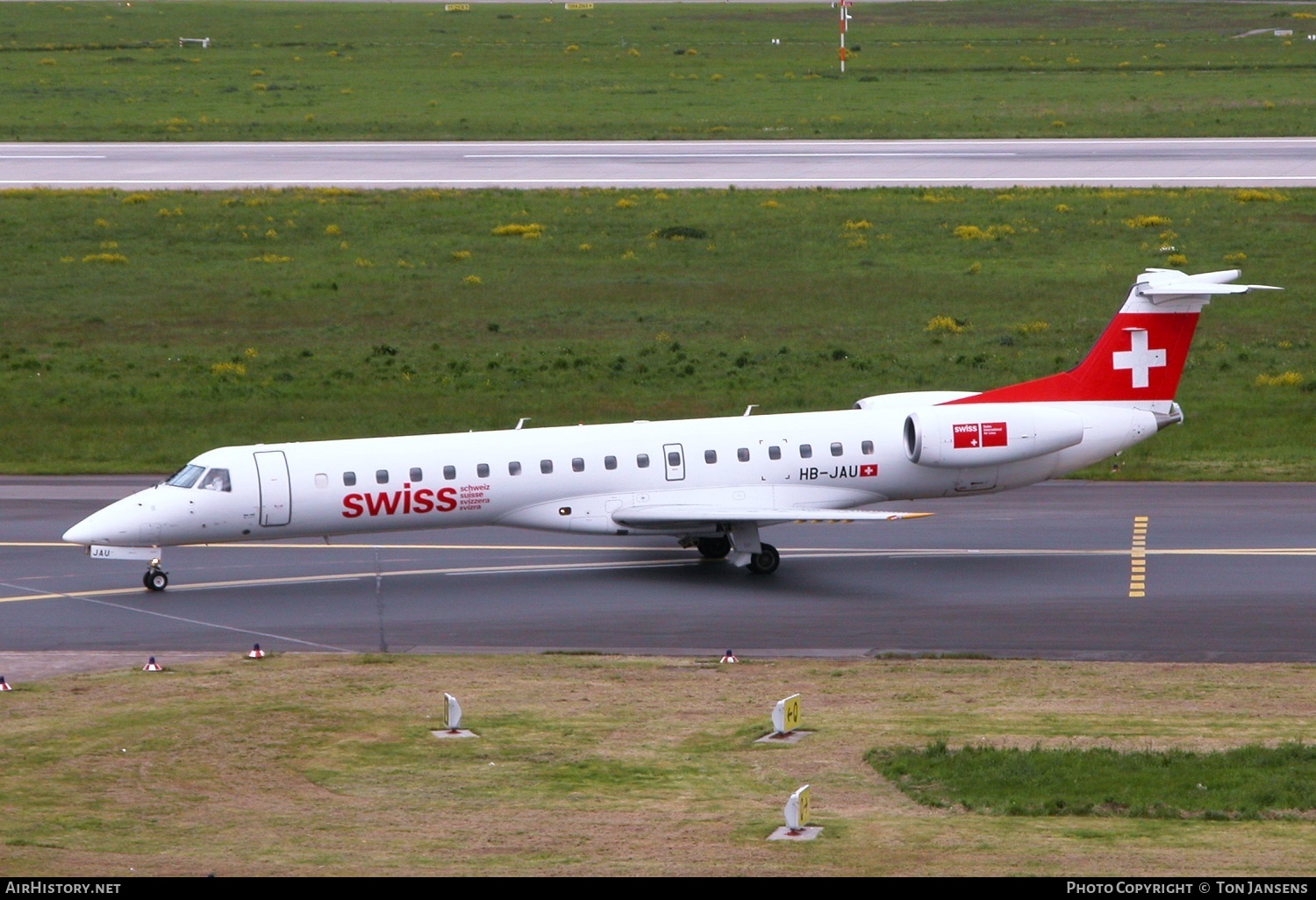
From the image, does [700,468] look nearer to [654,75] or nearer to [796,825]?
[796,825]

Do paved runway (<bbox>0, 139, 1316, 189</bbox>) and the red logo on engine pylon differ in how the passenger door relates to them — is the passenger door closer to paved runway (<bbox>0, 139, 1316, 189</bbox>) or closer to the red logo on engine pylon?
the red logo on engine pylon

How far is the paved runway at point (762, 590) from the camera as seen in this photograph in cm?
2795

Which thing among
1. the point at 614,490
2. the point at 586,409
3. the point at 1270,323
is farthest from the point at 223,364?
the point at 1270,323

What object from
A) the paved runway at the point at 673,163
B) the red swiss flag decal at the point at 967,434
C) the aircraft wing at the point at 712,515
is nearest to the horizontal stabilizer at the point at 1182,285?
the red swiss flag decal at the point at 967,434

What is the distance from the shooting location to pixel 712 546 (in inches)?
1320

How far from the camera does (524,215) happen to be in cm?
6631

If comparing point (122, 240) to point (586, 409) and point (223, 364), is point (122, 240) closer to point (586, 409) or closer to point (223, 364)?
Answer: point (223, 364)

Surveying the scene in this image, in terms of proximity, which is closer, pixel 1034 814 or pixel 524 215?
pixel 1034 814

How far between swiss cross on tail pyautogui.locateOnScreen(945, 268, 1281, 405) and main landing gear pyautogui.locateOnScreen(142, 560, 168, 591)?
15495 mm

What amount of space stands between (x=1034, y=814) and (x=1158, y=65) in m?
98.6

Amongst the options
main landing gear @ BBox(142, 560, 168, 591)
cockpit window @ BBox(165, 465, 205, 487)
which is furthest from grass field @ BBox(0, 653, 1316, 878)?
cockpit window @ BBox(165, 465, 205, 487)

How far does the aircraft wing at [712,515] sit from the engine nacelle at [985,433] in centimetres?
146

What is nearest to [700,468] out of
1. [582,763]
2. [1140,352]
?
[1140,352]

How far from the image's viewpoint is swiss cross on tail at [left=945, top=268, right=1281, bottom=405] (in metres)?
33.7
